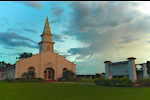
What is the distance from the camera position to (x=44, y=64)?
1379 inches

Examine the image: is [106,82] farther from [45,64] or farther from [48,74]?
[48,74]

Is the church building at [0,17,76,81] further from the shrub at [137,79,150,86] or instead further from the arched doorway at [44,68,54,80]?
the shrub at [137,79,150,86]

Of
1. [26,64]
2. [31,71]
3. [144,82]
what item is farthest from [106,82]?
[26,64]

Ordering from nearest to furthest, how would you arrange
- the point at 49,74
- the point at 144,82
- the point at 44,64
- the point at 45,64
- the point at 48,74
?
the point at 144,82 < the point at 44,64 < the point at 45,64 < the point at 48,74 < the point at 49,74

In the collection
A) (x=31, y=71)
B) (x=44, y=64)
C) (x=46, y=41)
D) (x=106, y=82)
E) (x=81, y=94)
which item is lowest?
(x=81, y=94)

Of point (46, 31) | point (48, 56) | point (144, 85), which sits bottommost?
point (144, 85)

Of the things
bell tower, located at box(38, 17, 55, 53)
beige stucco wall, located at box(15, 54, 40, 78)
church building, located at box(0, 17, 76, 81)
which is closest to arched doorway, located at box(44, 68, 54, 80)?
church building, located at box(0, 17, 76, 81)

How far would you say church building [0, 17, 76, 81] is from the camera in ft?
106

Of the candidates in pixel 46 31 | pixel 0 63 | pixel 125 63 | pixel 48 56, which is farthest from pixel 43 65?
pixel 0 63

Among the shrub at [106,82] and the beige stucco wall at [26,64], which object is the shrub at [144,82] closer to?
the shrub at [106,82]

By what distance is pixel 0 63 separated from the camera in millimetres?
71000

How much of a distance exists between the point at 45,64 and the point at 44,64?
0.29 metres

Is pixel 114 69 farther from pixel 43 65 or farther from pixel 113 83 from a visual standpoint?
pixel 43 65

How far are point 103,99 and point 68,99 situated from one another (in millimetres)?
2202
